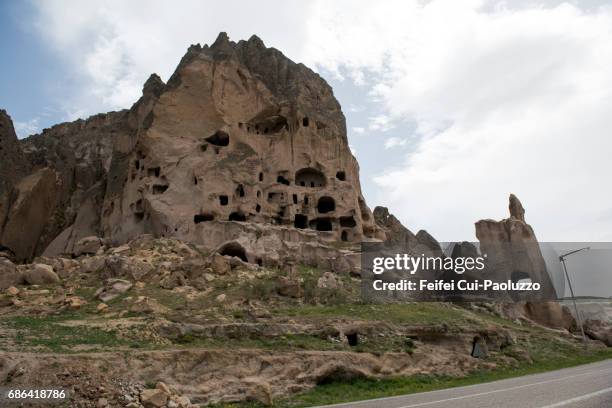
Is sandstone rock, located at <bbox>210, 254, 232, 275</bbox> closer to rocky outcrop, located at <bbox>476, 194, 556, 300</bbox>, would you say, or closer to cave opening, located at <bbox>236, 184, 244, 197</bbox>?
cave opening, located at <bbox>236, 184, 244, 197</bbox>

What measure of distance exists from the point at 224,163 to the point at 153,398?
37.4 metres

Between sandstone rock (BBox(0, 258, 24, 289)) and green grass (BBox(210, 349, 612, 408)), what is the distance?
60.7 feet

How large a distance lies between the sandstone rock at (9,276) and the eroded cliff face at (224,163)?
15.9 metres

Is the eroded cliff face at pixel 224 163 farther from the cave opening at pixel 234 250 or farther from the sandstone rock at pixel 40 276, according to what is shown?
the sandstone rock at pixel 40 276

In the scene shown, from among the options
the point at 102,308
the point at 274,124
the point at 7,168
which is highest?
the point at 274,124

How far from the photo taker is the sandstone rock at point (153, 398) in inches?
516

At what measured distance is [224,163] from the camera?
49.4 metres

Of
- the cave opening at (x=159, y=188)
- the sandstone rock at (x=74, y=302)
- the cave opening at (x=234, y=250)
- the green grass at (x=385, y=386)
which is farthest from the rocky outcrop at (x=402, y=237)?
the sandstone rock at (x=74, y=302)

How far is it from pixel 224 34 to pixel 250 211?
23.6 meters

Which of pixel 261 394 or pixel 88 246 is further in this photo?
pixel 88 246

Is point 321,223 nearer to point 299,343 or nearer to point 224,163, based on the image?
point 224,163

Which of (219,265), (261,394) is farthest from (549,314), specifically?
(261,394)

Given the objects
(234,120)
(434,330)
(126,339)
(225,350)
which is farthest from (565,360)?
(234,120)

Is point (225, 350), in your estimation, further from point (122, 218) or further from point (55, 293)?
point (122, 218)
